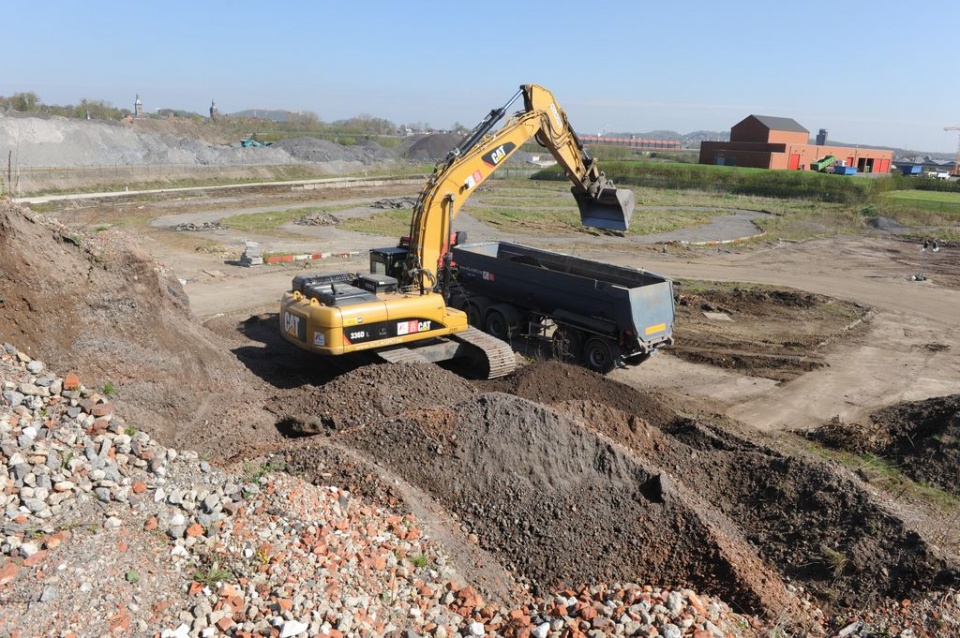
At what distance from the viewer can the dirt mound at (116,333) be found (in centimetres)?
842

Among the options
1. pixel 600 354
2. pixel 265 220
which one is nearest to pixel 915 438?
pixel 600 354

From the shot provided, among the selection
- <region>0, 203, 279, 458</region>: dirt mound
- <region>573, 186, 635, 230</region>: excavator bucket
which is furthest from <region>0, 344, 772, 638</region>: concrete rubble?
<region>573, 186, 635, 230</region>: excavator bucket

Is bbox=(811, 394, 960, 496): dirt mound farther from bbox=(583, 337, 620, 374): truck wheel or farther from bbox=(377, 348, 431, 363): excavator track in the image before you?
bbox=(377, 348, 431, 363): excavator track

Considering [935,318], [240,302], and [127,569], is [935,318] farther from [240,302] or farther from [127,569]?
[127,569]

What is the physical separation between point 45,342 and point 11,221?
148 centimetres

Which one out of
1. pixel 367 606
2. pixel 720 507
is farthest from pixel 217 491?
pixel 720 507

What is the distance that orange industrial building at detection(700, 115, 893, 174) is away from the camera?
6775cm

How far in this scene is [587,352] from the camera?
13.9 m

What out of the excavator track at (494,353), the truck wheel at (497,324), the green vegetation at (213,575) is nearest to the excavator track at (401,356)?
the excavator track at (494,353)

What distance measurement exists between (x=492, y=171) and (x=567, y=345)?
143 inches

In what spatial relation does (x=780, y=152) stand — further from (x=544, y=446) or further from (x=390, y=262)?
(x=544, y=446)

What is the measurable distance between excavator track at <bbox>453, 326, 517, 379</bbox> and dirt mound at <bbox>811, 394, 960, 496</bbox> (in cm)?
491

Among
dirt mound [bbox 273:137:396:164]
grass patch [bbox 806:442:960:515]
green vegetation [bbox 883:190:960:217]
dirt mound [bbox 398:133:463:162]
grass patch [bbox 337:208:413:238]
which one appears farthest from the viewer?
dirt mound [bbox 398:133:463:162]

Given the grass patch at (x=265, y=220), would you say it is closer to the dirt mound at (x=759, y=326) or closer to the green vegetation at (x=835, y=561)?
the dirt mound at (x=759, y=326)
